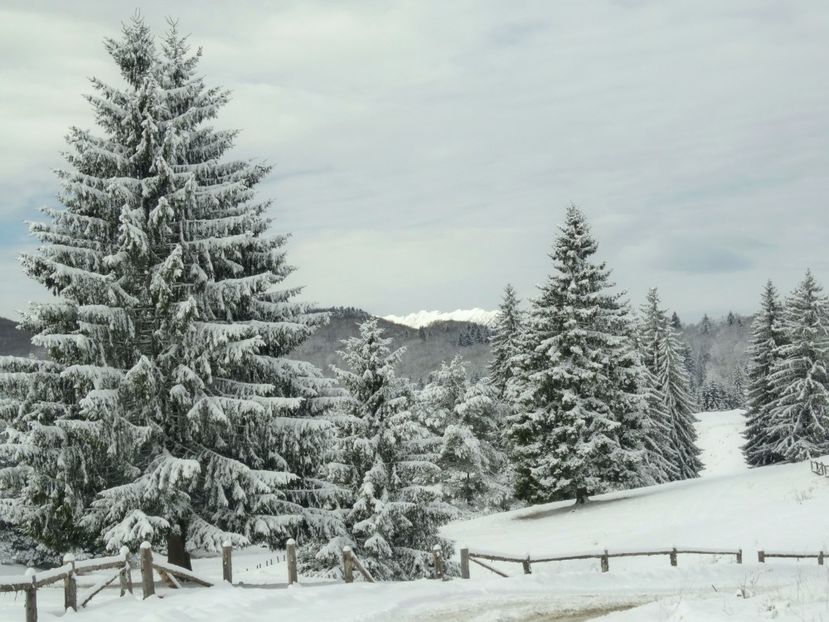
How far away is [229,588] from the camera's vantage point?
14.2 metres

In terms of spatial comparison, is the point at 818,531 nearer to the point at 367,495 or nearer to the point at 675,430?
the point at 367,495

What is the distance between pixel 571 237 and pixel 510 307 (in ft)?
44.4

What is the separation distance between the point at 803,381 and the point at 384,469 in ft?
115

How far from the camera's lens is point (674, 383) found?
5528 cm

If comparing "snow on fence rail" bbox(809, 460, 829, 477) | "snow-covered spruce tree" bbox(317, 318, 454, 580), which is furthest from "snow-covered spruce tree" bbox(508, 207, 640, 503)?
"snow-covered spruce tree" bbox(317, 318, 454, 580)

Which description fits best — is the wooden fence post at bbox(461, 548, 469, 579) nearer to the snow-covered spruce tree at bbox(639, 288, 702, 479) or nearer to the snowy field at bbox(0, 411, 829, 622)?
the snowy field at bbox(0, 411, 829, 622)

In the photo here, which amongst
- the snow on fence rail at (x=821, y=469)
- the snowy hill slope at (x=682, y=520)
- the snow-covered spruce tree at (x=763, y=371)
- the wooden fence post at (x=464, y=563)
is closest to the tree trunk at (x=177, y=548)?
the wooden fence post at (x=464, y=563)

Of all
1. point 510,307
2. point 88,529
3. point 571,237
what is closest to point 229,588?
point 88,529

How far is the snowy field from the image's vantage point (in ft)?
39.3

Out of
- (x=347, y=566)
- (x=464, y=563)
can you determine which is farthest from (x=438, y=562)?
(x=347, y=566)

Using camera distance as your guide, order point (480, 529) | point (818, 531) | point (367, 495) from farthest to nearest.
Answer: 1. point (480, 529)
2. point (818, 531)
3. point (367, 495)

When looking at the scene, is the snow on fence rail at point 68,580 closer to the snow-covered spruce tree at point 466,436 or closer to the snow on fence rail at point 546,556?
the snow on fence rail at point 546,556

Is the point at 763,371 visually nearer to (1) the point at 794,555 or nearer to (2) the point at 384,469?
(1) the point at 794,555

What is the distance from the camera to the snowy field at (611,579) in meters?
12.0
